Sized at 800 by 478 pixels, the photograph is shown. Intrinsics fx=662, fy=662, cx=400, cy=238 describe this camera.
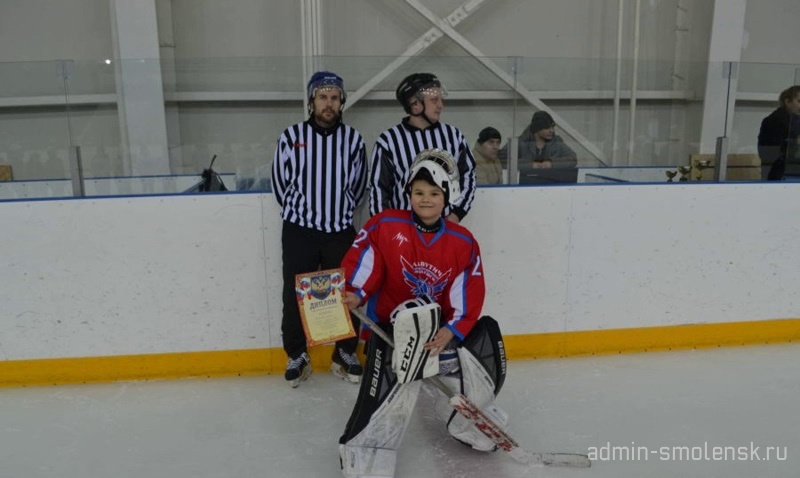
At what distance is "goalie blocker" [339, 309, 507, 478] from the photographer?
189cm

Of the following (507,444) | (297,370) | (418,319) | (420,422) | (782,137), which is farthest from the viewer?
(782,137)

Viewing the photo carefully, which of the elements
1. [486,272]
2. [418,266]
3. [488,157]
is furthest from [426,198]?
[488,157]

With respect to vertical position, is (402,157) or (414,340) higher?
(402,157)

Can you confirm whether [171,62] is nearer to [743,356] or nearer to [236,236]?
[236,236]

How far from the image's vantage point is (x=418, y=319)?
183cm

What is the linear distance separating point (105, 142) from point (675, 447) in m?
2.61

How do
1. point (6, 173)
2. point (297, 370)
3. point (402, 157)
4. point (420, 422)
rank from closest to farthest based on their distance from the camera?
point (420, 422) < point (402, 157) < point (297, 370) < point (6, 173)

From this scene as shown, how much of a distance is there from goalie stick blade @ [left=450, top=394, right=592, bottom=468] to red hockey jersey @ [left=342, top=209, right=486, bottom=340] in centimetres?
21

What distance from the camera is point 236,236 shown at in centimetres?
262

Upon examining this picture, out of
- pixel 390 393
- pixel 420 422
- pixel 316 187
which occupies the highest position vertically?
pixel 316 187

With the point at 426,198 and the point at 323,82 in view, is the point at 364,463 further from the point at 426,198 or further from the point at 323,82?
the point at 323,82

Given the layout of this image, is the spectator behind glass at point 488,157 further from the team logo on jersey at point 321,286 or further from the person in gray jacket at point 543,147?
the team logo on jersey at point 321,286

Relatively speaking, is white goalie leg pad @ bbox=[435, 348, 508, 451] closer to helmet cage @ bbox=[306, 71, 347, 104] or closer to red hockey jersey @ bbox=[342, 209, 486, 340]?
red hockey jersey @ bbox=[342, 209, 486, 340]

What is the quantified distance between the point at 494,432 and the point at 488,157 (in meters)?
1.37
